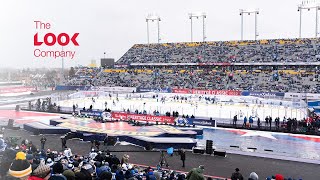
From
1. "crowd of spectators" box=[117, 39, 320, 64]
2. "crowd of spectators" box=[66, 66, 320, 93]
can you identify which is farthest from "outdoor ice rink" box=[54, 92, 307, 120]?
"crowd of spectators" box=[117, 39, 320, 64]

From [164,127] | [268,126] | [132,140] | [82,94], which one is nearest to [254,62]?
[82,94]

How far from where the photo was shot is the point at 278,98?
49469 millimetres

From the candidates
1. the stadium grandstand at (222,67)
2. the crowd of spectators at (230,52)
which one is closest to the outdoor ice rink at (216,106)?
the stadium grandstand at (222,67)

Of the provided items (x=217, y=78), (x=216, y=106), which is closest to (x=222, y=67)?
(x=217, y=78)

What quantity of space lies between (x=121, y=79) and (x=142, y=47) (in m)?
20.1

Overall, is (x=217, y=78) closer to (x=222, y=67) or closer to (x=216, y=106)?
(x=222, y=67)

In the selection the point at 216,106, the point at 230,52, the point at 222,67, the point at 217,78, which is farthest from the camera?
the point at 230,52

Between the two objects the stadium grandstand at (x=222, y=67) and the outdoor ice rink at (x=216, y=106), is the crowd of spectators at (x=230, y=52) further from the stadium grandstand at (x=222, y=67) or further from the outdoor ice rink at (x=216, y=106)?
the outdoor ice rink at (x=216, y=106)

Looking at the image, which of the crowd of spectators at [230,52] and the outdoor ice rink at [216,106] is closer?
the outdoor ice rink at [216,106]

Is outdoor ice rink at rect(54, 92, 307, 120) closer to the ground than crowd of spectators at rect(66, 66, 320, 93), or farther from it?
closer to the ground

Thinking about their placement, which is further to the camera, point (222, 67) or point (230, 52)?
point (230, 52)

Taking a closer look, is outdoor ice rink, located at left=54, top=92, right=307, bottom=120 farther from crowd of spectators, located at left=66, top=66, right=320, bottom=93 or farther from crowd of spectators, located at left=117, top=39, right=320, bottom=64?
crowd of spectators, located at left=117, top=39, right=320, bottom=64

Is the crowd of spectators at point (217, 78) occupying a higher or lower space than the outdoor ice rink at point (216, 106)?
higher

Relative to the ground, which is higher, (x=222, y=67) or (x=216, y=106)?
(x=222, y=67)
